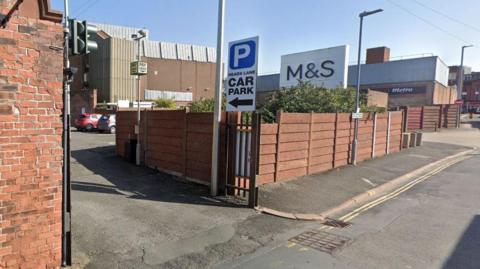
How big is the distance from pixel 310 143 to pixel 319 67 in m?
14.4

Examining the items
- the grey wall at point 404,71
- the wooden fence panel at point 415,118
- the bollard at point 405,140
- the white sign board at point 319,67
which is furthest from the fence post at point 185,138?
the grey wall at point 404,71

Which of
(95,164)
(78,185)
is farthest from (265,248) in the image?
(95,164)

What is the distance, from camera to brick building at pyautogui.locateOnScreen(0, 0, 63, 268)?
3842 mm

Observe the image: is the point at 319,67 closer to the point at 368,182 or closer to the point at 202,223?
the point at 368,182

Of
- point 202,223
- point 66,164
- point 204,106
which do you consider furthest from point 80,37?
point 204,106

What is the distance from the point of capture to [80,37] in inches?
185

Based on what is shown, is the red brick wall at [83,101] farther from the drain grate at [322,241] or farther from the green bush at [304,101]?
the drain grate at [322,241]

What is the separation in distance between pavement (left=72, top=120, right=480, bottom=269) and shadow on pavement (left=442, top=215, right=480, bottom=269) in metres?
0.12

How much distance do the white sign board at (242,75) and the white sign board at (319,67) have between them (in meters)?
13.1

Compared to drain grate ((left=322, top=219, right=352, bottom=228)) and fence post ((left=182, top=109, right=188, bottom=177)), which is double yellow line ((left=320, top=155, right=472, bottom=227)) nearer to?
drain grate ((left=322, top=219, right=352, bottom=228))

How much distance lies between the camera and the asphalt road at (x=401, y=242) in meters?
4.98

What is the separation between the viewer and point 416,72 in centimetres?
4250

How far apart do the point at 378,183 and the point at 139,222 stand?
24.7 feet

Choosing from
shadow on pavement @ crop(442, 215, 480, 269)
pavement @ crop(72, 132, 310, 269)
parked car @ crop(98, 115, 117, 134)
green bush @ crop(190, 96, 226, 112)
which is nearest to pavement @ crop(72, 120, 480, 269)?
pavement @ crop(72, 132, 310, 269)
